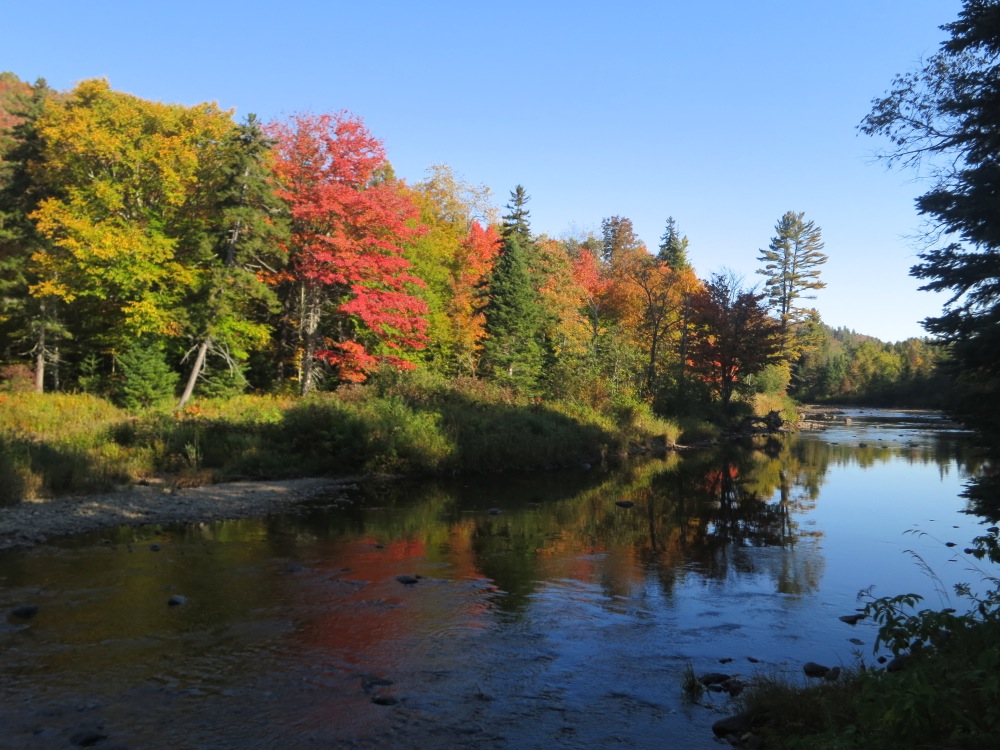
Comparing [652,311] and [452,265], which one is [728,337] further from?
[452,265]

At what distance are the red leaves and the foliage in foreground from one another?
2368 centimetres

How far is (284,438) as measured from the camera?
71.7 ft

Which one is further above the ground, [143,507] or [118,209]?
[118,209]

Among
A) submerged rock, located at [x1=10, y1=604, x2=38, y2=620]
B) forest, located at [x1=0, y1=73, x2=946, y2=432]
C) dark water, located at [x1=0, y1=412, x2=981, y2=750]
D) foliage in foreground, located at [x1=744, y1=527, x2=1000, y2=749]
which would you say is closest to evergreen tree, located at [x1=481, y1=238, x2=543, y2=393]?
forest, located at [x1=0, y1=73, x2=946, y2=432]

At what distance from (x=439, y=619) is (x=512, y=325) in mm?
25913

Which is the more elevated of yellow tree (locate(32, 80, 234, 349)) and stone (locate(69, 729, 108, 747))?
yellow tree (locate(32, 80, 234, 349))

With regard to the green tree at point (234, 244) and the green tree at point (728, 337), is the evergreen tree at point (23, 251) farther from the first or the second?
the green tree at point (728, 337)

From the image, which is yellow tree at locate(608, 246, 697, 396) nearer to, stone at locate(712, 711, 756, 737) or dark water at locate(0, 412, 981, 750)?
dark water at locate(0, 412, 981, 750)

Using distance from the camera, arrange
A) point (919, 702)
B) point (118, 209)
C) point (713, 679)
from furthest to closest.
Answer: point (118, 209)
point (713, 679)
point (919, 702)

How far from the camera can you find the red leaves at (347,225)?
27.4 m

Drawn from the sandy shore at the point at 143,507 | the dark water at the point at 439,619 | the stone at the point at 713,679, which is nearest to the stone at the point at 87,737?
the dark water at the point at 439,619

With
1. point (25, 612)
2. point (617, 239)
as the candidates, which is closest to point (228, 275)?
point (25, 612)

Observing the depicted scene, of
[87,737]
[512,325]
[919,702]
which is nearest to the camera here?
[919,702]

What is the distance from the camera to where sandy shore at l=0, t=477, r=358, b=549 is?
1312 cm
